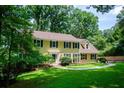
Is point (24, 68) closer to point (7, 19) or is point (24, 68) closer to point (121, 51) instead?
point (7, 19)

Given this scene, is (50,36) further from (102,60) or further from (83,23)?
(102,60)

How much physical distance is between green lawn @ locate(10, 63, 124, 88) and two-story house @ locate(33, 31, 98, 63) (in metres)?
0.75

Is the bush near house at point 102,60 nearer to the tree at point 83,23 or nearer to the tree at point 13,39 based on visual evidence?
the tree at point 83,23

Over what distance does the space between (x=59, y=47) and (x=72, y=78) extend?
260cm

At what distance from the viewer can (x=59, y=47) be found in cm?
1322

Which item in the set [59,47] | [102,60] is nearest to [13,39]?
[59,47]

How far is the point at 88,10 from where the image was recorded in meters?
11.0

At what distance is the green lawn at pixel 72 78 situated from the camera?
33.9ft

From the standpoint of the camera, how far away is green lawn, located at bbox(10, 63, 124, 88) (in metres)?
10.3

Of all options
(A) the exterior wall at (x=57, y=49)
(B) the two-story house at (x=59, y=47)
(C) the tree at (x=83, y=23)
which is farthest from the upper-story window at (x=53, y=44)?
(C) the tree at (x=83, y=23)

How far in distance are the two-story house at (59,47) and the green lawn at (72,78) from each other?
746mm

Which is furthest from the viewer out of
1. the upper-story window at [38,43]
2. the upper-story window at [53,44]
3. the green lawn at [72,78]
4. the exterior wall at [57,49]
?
the upper-story window at [53,44]

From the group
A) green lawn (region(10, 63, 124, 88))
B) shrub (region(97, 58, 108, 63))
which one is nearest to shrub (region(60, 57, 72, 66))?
green lawn (region(10, 63, 124, 88))

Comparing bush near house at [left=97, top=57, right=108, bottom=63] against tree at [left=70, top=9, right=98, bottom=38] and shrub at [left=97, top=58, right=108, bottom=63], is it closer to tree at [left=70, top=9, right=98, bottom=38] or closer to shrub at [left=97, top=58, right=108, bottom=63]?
shrub at [left=97, top=58, right=108, bottom=63]
